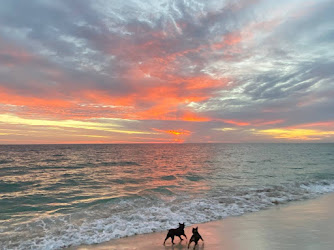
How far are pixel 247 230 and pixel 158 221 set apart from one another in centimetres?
492

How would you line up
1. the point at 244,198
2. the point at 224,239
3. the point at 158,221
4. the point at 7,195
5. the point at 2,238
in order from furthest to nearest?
the point at 7,195
the point at 244,198
the point at 158,221
the point at 2,238
the point at 224,239

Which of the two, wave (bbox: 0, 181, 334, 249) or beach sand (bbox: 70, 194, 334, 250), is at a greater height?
beach sand (bbox: 70, 194, 334, 250)

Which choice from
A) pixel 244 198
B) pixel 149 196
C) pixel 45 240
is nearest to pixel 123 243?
pixel 45 240

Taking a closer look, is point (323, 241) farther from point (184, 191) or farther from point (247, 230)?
point (184, 191)

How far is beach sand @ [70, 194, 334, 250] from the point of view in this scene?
9242 mm

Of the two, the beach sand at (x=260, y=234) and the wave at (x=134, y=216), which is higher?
the beach sand at (x=260, y=234)

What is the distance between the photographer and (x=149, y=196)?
19.8 m

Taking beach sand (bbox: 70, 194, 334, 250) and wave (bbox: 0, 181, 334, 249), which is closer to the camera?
beach sand (bbox: 70, 194, 334, 250)

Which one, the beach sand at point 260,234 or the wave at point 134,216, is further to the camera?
the wave at point 134,216

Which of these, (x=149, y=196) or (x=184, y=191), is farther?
(x=184, y=191)

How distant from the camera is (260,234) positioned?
1040 centimetres

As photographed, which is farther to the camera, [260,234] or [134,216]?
[134,216]

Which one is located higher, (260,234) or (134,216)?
(260,234)

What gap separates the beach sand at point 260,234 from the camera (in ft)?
30.3
